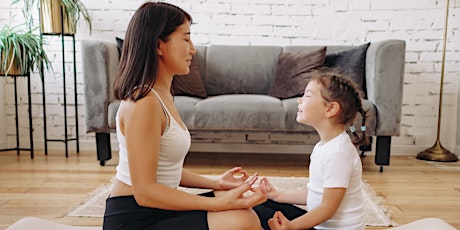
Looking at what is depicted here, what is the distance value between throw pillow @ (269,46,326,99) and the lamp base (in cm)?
104

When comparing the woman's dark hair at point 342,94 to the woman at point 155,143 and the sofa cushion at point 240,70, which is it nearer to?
the woman at point 155,143

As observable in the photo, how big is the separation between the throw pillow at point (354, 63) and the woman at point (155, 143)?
1.93m

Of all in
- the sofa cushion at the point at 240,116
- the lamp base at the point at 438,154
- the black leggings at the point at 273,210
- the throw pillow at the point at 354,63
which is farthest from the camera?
the lamp base at the point at 438,154

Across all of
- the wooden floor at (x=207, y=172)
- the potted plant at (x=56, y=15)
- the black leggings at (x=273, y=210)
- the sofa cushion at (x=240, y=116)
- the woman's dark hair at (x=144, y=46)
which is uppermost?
the potted plant at (x=56, y=15)

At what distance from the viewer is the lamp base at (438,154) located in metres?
3.05

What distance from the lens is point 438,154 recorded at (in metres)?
3.07

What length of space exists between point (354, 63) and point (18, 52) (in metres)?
2.17

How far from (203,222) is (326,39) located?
8.54 ft

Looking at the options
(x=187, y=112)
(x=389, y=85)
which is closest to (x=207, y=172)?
(x=187, y=112)

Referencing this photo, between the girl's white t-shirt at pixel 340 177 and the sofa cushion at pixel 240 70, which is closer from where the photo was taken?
the girl's white t-shirt at pixel 340 177

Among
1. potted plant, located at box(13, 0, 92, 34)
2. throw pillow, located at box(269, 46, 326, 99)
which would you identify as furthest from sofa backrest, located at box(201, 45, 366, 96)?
potted plant, located at box(13, 0, 92, 34)

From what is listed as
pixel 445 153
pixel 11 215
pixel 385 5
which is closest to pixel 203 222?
pixel 11 215

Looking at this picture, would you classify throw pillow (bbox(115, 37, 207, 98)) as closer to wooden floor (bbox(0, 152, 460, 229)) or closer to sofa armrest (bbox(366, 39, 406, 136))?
wooden floor (bbox(0, 152, 460, 229))

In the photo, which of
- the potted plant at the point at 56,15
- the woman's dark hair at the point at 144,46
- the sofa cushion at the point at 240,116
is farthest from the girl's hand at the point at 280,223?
the potted plant at the point at 56,15
